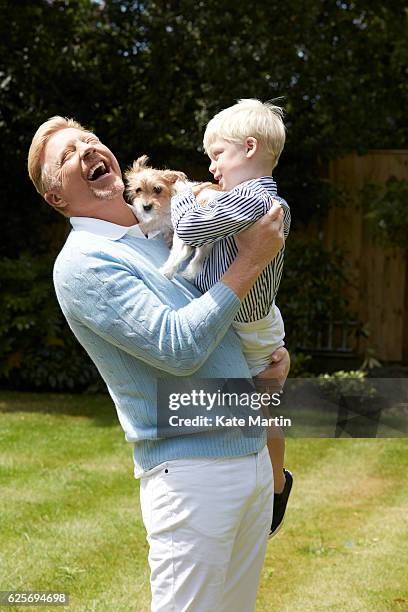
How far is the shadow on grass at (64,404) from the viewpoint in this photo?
24.6 ft

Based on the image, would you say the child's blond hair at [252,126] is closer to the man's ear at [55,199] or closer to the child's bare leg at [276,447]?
the man's ear at [55,199]

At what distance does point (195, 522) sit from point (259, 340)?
556 millimetres

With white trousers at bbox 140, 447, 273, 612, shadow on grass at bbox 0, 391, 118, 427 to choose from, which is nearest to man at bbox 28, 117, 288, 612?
white trousers at bbox 140, 447, 273, 612

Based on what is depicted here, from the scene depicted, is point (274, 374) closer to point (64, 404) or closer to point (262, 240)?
point (262, 240)

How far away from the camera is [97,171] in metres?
2.25

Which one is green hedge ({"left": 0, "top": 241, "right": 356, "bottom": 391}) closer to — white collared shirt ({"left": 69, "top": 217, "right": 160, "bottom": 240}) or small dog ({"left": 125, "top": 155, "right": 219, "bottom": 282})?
small dog ({"left": 125, "top": 155, "right": 219, "bottom": 282})

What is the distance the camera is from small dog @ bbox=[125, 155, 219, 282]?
7.36 feet

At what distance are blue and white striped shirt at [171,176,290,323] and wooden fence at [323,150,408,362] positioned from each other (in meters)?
6.66

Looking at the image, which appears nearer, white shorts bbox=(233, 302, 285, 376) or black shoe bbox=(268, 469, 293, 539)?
white shorts bbox=(233, 302, 285, 376)

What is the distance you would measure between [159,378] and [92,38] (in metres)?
7.76

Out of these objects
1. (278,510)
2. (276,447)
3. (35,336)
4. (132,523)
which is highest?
(276,447)

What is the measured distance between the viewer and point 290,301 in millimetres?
8312

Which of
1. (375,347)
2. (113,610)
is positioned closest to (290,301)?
(375,347)

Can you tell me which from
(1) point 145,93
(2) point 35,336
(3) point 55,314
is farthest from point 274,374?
(1) point 145,93
